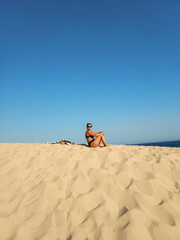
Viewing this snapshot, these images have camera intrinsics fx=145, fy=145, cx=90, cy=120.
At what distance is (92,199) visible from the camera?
7.79 feet

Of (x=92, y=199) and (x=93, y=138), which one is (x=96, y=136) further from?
(x=92, y=199)

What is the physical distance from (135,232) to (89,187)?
1.10m

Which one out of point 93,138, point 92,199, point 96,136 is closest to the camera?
point 92,199

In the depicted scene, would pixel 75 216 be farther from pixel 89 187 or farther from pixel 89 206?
pixel 89 187

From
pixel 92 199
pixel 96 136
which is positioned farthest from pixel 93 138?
pixel 92 199

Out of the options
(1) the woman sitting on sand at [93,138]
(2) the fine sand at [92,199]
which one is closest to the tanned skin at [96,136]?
(1) the woman sitting on sand at [93,138]

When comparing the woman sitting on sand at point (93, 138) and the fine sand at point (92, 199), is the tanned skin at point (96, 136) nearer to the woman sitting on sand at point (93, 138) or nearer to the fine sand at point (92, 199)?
the woman sitting on sand at point (93, 138)

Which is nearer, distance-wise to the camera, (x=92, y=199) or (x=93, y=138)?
(x=92, y=199)

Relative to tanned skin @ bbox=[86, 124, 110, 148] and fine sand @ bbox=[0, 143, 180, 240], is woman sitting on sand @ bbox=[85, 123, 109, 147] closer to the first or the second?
tanned skin @ bbox=[86, 124, 110, 148]

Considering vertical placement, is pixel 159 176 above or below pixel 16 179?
above

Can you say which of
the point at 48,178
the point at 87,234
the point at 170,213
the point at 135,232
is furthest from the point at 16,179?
the point at 170,213

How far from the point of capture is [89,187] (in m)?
2.68

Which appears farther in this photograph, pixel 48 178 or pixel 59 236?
pixel 48 178

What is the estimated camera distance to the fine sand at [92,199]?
180cm
